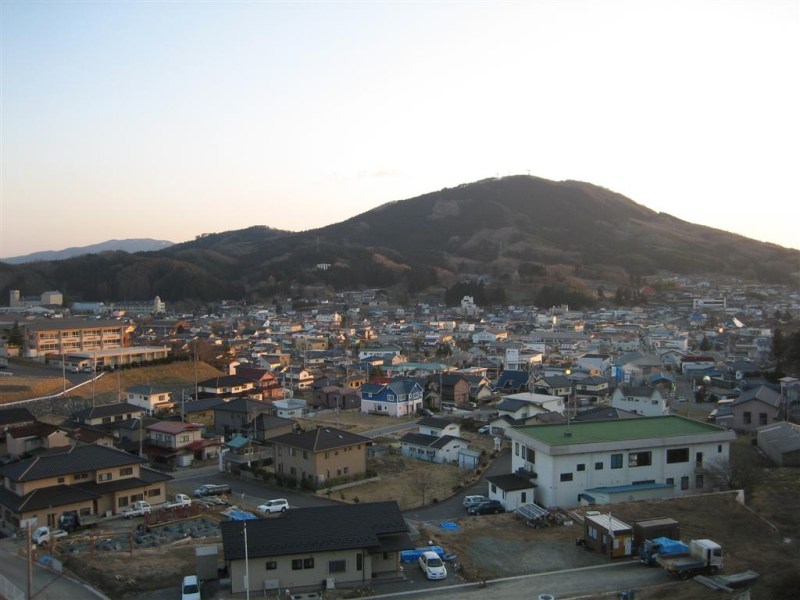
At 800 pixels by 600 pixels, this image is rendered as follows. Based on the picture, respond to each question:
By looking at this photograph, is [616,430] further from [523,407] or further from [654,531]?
[523,407]

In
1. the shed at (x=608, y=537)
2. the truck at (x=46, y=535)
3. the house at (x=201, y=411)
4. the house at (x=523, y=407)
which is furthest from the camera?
the house at (x=201, y=411)

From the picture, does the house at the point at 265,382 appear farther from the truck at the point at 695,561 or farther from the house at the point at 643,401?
the truck at the point at 695,561

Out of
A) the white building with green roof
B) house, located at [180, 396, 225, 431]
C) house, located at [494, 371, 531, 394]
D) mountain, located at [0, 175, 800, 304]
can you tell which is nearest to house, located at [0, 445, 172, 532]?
the white building with green roof

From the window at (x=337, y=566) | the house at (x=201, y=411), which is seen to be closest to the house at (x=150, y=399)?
the house at (x=201, y=411)

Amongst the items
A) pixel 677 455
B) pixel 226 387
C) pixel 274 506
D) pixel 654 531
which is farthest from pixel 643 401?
pixel 226 387

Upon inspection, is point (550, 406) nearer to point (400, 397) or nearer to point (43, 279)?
point (400, 397)

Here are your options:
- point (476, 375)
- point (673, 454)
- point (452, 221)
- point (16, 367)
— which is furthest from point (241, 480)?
point (452, 221)
